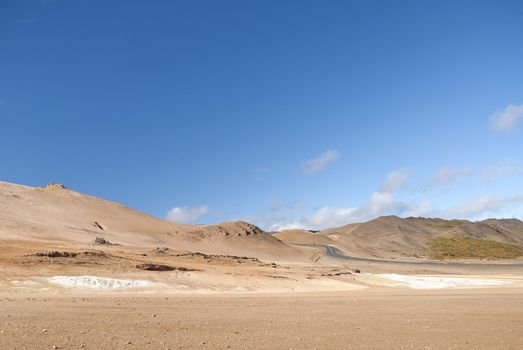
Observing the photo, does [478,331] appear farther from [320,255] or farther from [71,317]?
[320,255]

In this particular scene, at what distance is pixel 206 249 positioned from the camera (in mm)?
68875

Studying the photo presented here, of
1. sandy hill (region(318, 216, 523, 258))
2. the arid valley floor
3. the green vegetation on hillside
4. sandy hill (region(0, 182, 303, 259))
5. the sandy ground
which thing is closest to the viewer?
the sandy ground

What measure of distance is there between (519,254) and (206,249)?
77320 millimetres

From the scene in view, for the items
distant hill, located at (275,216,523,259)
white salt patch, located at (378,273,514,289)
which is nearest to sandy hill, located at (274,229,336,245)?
distant hill, located at (275,216,523,259)

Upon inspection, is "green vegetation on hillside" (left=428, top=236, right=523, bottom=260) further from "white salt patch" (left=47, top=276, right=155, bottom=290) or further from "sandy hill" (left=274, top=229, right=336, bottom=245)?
"white salt patch" (left=47, top=276, right=155, bottom=290)

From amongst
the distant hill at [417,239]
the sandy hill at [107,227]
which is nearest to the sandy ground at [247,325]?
the sandy hill at [107,227]

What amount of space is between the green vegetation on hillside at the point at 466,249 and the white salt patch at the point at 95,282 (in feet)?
273

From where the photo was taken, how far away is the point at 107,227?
68875 millimetres

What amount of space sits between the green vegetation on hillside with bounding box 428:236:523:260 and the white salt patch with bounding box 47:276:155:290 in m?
83.1

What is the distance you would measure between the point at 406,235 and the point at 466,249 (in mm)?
15648

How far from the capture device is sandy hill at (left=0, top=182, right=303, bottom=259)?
52.5 meters

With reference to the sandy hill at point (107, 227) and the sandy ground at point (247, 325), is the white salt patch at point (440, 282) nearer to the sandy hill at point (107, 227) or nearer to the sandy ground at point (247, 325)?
the sandy ground at point (247, 325)

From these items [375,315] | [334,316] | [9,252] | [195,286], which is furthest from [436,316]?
[9,252]

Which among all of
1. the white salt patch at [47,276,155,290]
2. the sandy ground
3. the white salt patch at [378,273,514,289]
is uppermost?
the white salt patch at [378,273,514,289]
